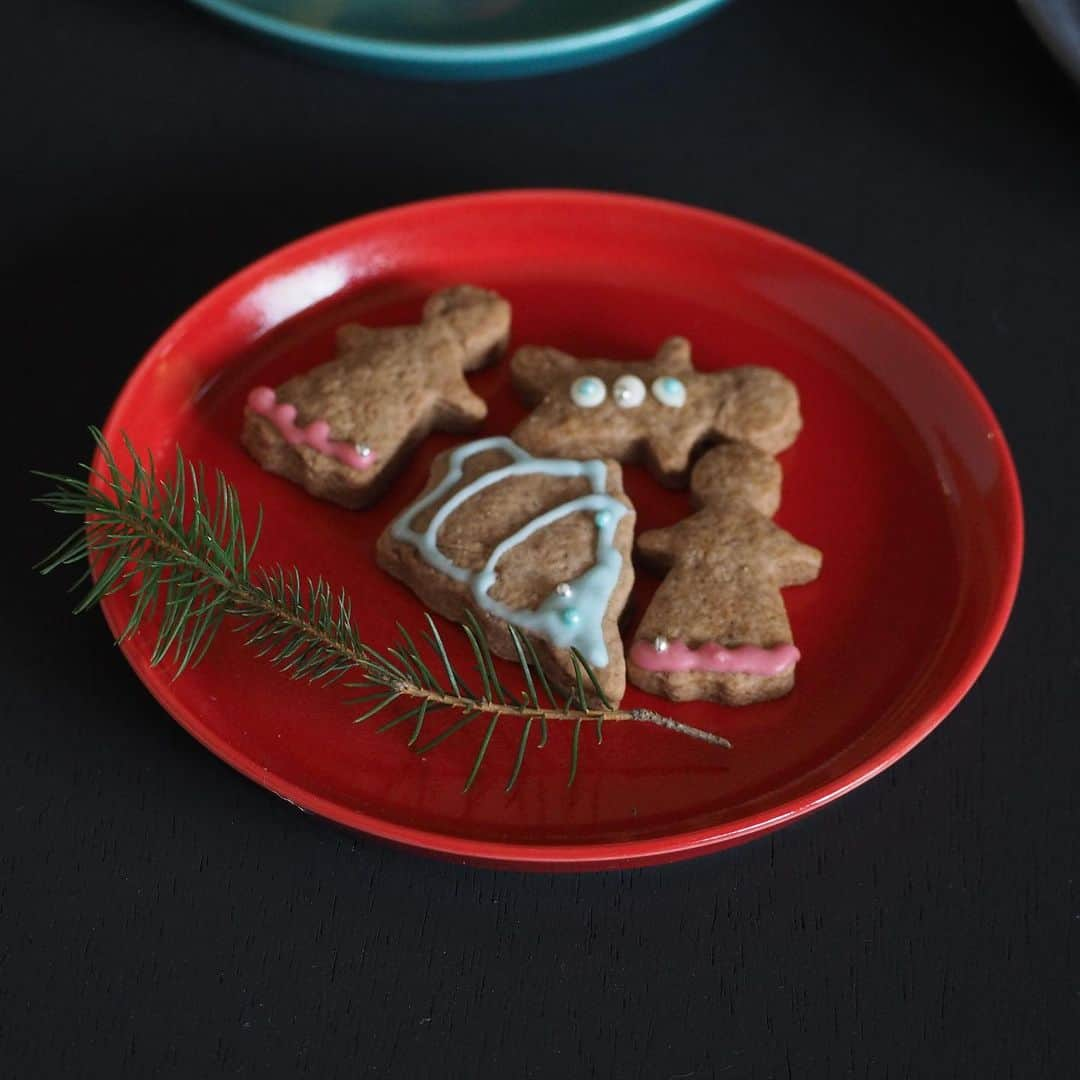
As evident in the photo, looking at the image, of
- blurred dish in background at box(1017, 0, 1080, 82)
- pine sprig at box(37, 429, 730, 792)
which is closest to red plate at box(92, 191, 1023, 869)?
pine sprig at box(37, 429, 730, 792)

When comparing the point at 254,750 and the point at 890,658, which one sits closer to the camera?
the point at 254,750

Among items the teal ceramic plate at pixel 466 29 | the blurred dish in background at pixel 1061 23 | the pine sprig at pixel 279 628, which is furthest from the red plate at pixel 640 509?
the blurred dish in background at pixel 1061 23

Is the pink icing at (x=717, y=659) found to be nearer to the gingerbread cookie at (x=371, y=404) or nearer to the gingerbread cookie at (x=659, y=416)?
the gingerbread cookie at (x=659, y=416)

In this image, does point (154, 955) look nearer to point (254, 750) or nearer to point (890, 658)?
point (254, 750)

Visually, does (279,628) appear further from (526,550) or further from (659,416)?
(659,416)

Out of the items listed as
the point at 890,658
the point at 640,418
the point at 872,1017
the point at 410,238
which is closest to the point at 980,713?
the point at 890,658
